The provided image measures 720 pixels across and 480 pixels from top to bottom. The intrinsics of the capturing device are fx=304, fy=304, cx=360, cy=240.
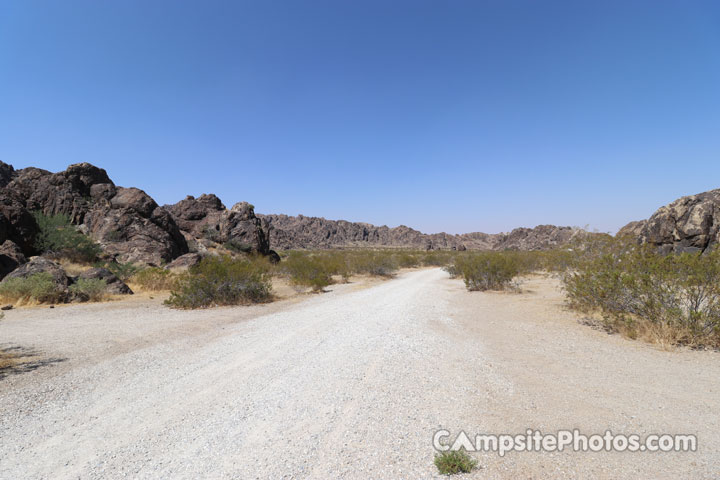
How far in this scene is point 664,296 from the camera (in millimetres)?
6230

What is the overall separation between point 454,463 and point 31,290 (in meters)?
14.1

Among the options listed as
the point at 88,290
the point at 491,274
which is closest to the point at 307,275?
the point at 88,290

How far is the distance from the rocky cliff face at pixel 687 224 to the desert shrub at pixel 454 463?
49.8ft

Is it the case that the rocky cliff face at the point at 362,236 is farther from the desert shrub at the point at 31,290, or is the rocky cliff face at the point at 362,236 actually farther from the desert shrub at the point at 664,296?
the desert shrub at the point at 664,296

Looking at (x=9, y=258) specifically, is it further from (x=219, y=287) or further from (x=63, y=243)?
(x=219, y=287)

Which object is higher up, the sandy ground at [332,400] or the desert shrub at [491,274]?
the desert shrub at [491,274]

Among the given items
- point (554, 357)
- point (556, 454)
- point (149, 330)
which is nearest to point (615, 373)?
point (554, 357)

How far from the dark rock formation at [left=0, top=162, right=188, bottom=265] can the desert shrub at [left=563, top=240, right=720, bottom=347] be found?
22.6 meters

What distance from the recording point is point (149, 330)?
733 centimetres

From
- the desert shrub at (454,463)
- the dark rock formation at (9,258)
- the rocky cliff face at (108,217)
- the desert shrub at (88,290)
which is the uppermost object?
the rocky cliff face at (108,217)

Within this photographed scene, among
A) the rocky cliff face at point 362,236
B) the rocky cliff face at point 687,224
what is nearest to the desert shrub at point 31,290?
the rocky cliff face at point 687,224

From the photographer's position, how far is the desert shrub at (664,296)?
5750 millimetres

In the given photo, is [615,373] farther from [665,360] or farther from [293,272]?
[293,272]

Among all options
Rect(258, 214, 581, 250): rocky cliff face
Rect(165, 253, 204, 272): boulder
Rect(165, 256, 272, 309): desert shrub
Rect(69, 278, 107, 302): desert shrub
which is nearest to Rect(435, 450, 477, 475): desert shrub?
Rect(165, 256, 272, 309): desert shrub
